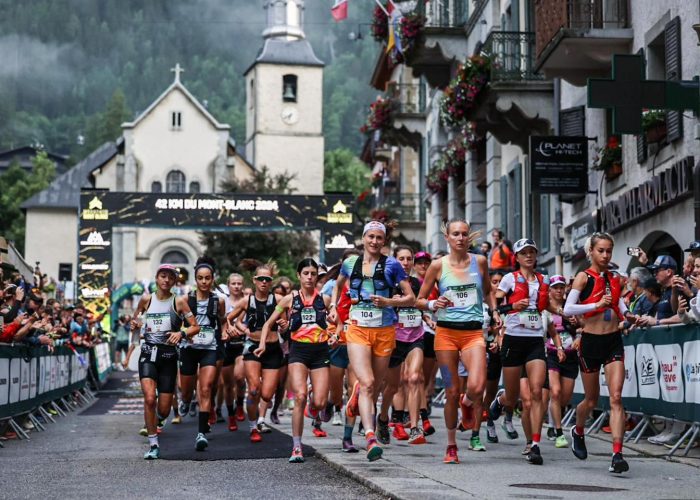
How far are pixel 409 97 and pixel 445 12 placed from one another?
8110 mm

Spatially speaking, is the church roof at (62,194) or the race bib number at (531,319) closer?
the race bib number at (531,319)

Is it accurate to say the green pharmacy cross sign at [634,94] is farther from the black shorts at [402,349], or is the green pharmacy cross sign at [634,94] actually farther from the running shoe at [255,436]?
the running shoe at [255,436]

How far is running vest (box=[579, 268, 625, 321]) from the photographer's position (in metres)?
11.5

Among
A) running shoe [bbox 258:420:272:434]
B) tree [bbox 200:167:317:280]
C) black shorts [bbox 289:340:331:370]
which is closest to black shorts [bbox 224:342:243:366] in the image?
running shoe [bbox 258:420:272:434]

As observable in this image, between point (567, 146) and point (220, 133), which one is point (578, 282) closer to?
point (567, 146)

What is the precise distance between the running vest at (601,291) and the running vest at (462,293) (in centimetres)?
87

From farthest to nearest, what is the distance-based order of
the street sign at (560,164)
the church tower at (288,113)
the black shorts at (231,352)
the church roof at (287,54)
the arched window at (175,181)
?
the church roof at (287,54)
the church tower at (288,113)
the arched window at (175,181)
the street sign at (560,164)
the black shorts at (231,352)

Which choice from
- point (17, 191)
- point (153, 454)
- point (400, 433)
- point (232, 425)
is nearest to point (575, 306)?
point (400, 433)

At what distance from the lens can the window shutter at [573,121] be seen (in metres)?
24.6

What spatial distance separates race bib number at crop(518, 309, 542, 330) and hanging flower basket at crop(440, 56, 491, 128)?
14482 mm

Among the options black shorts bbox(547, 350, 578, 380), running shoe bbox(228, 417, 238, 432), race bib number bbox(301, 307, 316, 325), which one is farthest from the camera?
running shoe bbox(228, 417, 238, 432)

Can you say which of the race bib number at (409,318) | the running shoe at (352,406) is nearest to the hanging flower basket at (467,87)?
the race bib number at (409,318)

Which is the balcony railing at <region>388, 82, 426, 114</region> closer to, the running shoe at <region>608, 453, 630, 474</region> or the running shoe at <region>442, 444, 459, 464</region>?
the running shoe at <region>442, 444, 459, 464</region>

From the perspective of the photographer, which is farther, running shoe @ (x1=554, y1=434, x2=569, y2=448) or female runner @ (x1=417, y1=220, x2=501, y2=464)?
running shoe @ (x1=554, y1=434, x2=569, y2=448)
